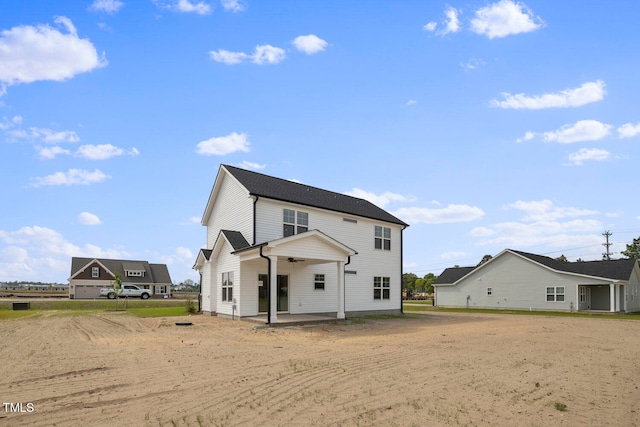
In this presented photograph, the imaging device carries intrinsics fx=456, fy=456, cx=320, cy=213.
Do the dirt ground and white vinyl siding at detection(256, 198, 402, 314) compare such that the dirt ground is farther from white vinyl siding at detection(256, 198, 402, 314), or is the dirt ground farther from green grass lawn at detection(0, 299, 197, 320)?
green grass lawn at detection(0, 299, 197, 320)

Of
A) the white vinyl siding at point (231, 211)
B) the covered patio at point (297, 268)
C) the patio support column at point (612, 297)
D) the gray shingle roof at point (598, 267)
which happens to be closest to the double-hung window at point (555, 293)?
the gray shingle roof at point (598, 267)

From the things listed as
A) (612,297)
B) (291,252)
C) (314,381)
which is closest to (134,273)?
(291,252)

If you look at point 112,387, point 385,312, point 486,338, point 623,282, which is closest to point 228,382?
point 112,387

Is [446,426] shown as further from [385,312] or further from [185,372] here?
[385,312]

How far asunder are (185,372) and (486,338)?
11.1m

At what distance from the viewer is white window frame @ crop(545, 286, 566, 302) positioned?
124 feet

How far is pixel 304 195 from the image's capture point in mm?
25578

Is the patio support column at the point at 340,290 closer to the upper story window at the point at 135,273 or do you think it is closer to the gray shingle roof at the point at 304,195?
the gray shingle roof at the point at 304,195

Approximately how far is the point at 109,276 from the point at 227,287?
43.7 metres

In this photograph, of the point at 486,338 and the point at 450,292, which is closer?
the point at 486,338

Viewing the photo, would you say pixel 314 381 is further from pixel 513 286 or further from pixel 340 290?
pixel 513 286

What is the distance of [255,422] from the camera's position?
20.0ft

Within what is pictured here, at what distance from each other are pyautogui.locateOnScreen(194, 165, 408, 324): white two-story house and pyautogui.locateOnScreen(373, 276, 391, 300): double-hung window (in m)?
0.06

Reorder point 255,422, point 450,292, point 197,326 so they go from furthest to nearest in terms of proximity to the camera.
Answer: point 450,292 < point 197,326 < point 255,422
